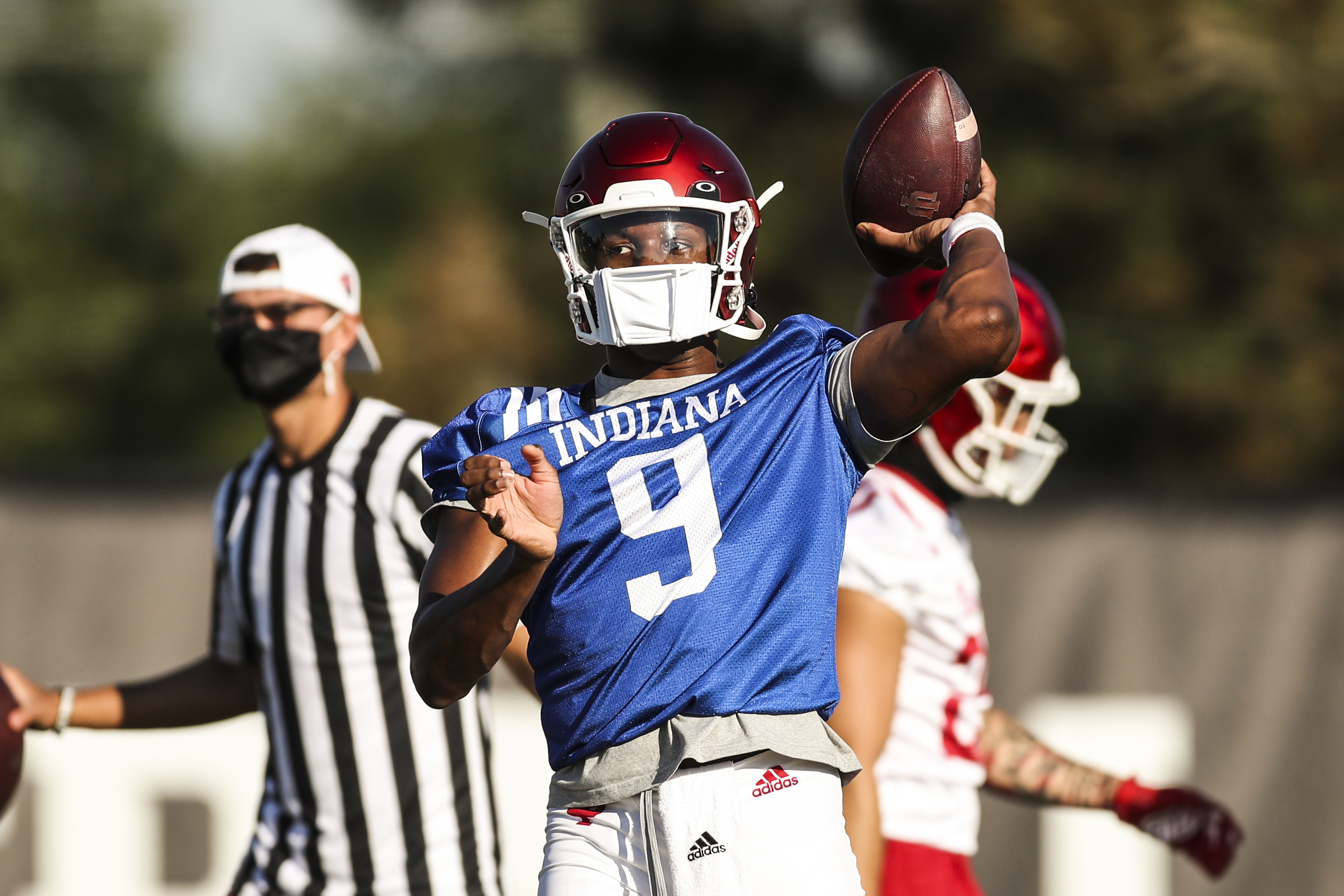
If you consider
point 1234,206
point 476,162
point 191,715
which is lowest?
point 191,715

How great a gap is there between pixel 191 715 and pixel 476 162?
19301 millimetres

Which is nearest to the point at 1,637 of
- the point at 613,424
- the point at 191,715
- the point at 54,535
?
the point at 54,535

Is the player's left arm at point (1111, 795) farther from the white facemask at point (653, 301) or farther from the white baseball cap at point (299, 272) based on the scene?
the white baseball cap at point (299, 272)

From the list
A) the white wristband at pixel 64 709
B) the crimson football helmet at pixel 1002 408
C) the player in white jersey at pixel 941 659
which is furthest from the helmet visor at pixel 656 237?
the white wristband at pixel 64 709

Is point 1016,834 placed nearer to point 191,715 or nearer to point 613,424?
point 191,715

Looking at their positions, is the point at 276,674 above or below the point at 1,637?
below

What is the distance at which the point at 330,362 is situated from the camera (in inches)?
158

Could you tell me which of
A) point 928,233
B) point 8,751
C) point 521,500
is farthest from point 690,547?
point 8,751

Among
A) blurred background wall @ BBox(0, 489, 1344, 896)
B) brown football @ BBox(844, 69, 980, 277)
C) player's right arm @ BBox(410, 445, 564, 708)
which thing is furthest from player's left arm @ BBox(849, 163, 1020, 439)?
blurred background wall @ BBox(0, 489, 1344, 896)

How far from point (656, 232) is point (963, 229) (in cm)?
47

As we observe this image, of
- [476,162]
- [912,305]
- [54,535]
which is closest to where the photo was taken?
[912,305]

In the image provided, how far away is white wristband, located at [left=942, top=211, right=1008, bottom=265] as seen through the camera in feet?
8.21

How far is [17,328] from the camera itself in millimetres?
19281

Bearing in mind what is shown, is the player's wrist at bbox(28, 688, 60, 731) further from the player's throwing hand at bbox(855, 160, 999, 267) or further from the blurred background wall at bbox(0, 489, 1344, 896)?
the player's throwing hand at bbox(855, 160, 999, 267)
